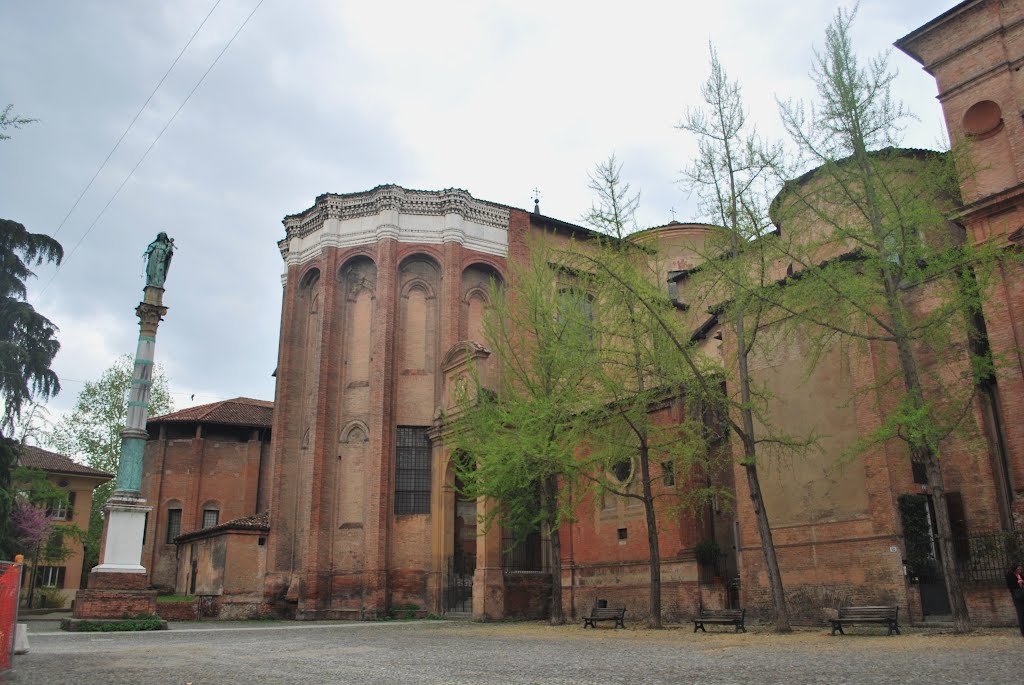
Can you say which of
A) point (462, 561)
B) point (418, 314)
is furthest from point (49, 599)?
point (418, 314)

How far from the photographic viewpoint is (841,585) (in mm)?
17219

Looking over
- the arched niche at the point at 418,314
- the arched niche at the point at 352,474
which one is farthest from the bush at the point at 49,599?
the arched niche at the point at 418,314

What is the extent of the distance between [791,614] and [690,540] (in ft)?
12.5

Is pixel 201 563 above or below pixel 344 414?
below

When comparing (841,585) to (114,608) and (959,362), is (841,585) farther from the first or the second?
(114,608)

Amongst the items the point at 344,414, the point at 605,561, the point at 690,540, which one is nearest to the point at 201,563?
the point at 344,414

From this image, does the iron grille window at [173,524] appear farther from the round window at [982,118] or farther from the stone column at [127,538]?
the round window at [982,118]

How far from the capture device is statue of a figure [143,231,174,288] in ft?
79.0

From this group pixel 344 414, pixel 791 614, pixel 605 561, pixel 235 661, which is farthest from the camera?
pixel 344 414

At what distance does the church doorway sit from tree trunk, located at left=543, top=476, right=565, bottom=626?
714cm

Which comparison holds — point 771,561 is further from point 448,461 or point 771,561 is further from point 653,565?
point 448,461

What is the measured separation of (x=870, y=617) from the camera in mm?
14367

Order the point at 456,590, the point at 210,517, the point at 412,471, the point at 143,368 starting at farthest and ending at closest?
the point at 210,517, the point at 412,471, the point at 456,590, the point at 143,368

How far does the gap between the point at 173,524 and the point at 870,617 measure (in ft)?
120
